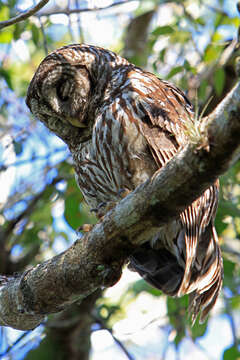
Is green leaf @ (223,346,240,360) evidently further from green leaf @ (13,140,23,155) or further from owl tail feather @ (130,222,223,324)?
green leaf @ (13,140,23,155)

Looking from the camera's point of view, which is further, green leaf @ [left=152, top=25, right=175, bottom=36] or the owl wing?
green leaf @ [left=152, top=25, right=175, bottom=36]

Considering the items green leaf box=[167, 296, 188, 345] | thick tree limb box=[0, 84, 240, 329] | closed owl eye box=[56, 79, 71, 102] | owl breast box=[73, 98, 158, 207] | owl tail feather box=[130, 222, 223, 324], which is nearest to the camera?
thick tree limb box=[0, 84, 240, 329]

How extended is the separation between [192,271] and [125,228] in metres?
0.97

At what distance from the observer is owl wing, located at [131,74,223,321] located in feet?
10.2

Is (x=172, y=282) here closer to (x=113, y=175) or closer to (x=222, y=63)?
(x=113, y=175)

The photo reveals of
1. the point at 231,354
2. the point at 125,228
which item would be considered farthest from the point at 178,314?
the point at 125,228

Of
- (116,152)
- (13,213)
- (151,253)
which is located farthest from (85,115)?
(13,213)

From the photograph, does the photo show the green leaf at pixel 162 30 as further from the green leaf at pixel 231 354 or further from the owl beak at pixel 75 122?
the green leaf at pixel 231 354


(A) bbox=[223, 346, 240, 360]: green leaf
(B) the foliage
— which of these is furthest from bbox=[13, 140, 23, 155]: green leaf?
(A) bbox=[223, 346, 240, 360]: green leaf

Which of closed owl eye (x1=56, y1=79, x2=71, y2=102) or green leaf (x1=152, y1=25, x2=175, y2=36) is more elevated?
closed owl eye (x1=56, y1=79, x2=71, y2=102)

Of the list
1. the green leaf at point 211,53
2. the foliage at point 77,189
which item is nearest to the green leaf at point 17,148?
the foliage at point 77,189

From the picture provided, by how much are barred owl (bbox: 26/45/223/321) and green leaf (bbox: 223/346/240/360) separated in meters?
0.24

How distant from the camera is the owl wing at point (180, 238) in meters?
3.12

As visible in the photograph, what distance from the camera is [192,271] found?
10.9 feet
